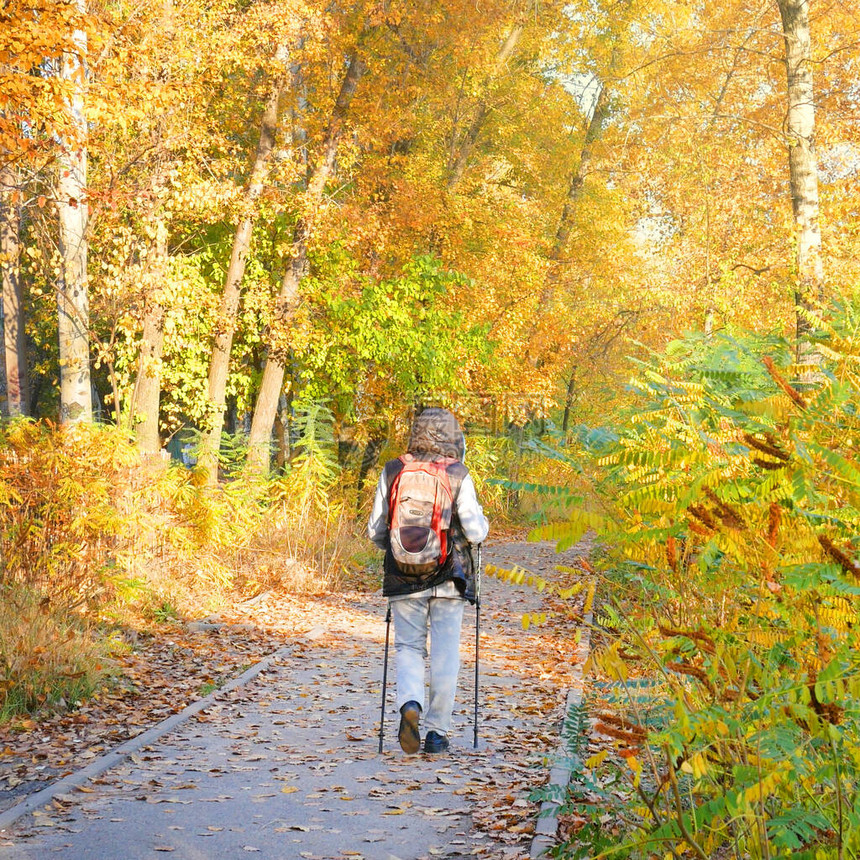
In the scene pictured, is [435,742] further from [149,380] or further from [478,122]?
[478,122]

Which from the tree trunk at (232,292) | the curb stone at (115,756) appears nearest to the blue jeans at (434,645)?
the curb stone at (115,756)

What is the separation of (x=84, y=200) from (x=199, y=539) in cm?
429

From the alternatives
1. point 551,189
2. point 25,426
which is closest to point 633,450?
point 25,426

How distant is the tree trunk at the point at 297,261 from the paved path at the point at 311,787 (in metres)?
9.39

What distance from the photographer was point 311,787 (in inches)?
255

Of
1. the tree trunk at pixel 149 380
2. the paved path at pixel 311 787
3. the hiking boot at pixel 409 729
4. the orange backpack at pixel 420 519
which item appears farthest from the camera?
the tree trunk at pixel 149 380

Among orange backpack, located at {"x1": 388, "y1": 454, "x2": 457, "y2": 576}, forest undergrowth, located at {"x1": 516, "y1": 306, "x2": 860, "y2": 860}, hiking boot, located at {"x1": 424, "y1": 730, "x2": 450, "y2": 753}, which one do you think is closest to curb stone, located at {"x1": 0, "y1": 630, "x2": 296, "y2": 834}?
hiking boot, located at {"x1": 424, "y1": 730, "x2": 450, "y2": 753}

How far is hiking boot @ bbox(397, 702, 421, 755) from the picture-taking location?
6863 millimetres

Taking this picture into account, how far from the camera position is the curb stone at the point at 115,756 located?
587cm

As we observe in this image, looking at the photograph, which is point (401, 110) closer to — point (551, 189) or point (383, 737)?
point (551, 189)

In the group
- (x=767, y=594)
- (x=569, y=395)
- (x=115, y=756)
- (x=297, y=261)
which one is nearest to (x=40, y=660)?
(x=115, y=756)

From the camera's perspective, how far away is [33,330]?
77.1ft

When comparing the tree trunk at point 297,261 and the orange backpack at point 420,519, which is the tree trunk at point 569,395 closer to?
the tree trunk at point 297,261

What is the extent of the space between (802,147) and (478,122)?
13.3m
